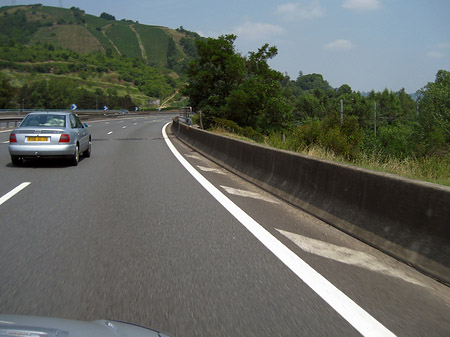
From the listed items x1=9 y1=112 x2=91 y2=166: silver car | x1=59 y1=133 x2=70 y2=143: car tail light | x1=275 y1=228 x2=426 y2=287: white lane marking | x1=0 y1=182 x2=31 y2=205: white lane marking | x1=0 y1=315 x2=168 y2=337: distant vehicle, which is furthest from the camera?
x1=59 y1=133 x2=70 y2=143: car tail light

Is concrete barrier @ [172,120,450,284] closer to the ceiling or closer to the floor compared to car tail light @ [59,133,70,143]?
closer to the floor

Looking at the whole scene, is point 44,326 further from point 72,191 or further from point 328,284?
point 72,191

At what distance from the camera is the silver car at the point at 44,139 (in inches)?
497

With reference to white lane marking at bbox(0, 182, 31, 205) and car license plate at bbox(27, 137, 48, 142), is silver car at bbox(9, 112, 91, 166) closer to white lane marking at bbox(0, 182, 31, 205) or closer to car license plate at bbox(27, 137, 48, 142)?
car license plate at bbox(27, 137, 48, 142)

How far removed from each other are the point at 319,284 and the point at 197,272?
1118mm

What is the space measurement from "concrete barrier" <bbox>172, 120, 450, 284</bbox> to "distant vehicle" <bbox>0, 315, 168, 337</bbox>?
3.06 meters

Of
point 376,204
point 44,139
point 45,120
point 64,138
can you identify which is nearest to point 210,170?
point 64,138

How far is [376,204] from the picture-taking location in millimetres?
5320

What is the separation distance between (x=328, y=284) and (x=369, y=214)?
157cm

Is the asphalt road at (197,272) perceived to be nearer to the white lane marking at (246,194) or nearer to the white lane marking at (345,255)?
the white lane marking at (345,255)

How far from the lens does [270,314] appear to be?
3.47 m

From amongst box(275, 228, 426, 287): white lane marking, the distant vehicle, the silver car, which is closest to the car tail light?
the silver car

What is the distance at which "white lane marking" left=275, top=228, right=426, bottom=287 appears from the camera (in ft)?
14.7

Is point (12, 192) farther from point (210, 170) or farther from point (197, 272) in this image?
point (197, 272)
